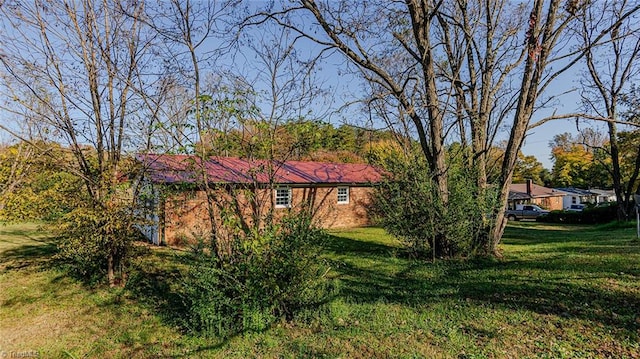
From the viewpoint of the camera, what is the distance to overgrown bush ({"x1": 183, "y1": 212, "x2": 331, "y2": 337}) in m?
4.51

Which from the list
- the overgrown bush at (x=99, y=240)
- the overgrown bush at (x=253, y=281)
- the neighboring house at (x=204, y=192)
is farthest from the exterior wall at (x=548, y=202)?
the overgrown bush at (x=99, y=240)

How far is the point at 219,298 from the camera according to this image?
450cm

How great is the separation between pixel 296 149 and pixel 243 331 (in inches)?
117

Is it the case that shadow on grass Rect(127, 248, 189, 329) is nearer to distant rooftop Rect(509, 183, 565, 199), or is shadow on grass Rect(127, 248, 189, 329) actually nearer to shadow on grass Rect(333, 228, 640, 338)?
shadow on grass Rect(333, 228, 640, 338)

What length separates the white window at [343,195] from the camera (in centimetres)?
1777

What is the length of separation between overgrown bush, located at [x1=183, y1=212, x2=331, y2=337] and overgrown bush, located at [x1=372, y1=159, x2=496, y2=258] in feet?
14.0

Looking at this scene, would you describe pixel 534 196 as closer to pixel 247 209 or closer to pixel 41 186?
pixel 247 209

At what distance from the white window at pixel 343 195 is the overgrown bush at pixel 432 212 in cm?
880

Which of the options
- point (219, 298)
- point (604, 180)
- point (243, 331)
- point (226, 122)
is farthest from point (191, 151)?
point (604, 180)

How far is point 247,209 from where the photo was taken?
560 cm

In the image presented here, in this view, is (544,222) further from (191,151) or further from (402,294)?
(191,151)

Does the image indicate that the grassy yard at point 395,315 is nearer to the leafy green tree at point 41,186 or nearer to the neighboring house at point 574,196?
the leafy green tree at point 41,186

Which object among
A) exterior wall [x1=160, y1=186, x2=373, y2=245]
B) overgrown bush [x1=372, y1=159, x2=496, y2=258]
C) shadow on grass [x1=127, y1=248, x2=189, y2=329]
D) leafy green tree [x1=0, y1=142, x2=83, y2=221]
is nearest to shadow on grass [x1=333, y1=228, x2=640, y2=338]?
overgrown bush [x1=372, y1=159, x2=496, y2=258]

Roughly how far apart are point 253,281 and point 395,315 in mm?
2162
